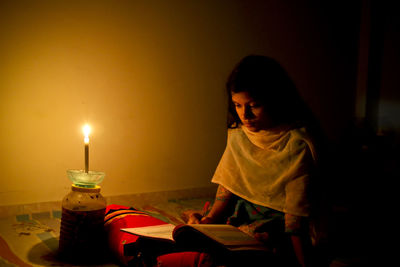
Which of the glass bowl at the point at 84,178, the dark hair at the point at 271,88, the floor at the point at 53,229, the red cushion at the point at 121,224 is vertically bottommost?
the floor at the point at 53,229

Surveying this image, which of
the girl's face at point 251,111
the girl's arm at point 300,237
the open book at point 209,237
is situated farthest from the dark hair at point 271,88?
the open book at point 209,237

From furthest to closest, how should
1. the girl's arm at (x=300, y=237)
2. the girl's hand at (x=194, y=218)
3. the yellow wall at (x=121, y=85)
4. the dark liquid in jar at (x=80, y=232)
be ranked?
the yellow wall at (x=121, y=85) < the girl's hand at (x=194, y=218) < the dark liquid in jar at (x=80, y=232) < the girl's arm at (x=300, y=237)

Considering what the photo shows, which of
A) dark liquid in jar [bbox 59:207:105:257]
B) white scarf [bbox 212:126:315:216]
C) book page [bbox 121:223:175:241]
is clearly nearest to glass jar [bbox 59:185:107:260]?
dark liquid in jar [bbox 59:207:105:257]

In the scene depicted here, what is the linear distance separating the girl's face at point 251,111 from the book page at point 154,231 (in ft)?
1.61

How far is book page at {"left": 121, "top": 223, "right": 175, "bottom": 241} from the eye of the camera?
52.0 inches

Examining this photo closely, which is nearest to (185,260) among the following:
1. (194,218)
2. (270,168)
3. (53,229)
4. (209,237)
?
(209,237)

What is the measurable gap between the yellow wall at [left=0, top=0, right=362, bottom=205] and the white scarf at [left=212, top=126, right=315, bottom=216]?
78 centimetres

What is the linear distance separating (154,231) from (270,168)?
1.60ft

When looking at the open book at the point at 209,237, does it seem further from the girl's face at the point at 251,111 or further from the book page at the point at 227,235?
the girl's face at the point at 251,111

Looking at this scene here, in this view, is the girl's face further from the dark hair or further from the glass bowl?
the glass bowl

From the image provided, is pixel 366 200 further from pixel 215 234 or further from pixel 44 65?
pixel 44 65

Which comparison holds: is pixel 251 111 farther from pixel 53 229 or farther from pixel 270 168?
pixel 53 229

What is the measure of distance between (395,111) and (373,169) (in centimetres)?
57

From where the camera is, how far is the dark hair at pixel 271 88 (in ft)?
4.57
